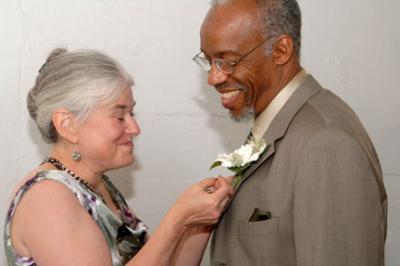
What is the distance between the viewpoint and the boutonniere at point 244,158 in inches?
50.3

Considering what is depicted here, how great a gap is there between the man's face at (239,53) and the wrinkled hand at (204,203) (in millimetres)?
189

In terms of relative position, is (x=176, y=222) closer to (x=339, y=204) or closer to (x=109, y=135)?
(x=109, y=135)

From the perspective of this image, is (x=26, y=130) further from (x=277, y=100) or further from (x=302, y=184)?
(x=302, y=184)

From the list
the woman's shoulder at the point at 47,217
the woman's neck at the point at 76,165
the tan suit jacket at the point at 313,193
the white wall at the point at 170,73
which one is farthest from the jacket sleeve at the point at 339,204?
the white wall at the point at 170,73

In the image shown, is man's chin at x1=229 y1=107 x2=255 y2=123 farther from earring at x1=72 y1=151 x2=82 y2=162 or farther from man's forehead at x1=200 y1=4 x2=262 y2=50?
earring at x1=72 y1=151 x2=82 y2=162

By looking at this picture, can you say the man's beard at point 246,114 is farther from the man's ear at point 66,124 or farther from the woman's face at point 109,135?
the man's ear at point 66,124

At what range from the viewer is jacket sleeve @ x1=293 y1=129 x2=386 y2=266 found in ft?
3.61

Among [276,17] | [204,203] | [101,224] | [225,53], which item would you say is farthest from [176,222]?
[276,17]

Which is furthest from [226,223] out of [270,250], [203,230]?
[203,230]

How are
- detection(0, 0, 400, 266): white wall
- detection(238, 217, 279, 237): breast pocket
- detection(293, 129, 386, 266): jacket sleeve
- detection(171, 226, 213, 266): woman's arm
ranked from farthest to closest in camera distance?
detection(0, 0, 400, 266): white wall, detection(171, 226, 213, 266): woman's arm, detection(238, 217, 279, 237): breast pocket, detection(293, 129, 386, 266): jacket sleeve

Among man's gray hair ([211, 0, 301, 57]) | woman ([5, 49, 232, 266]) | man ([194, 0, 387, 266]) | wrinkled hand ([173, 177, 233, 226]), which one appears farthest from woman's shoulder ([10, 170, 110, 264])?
man's gray hair ([211, 0, 301, 57])

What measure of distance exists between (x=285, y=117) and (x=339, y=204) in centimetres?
26

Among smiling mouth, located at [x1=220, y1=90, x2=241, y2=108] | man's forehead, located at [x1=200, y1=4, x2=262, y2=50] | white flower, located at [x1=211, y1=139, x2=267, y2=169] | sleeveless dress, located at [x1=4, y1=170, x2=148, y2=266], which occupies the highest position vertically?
man's forehead, located at [x1=200, y1=4, x2=262, y2=50]

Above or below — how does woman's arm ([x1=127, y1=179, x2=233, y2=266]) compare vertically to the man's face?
below
